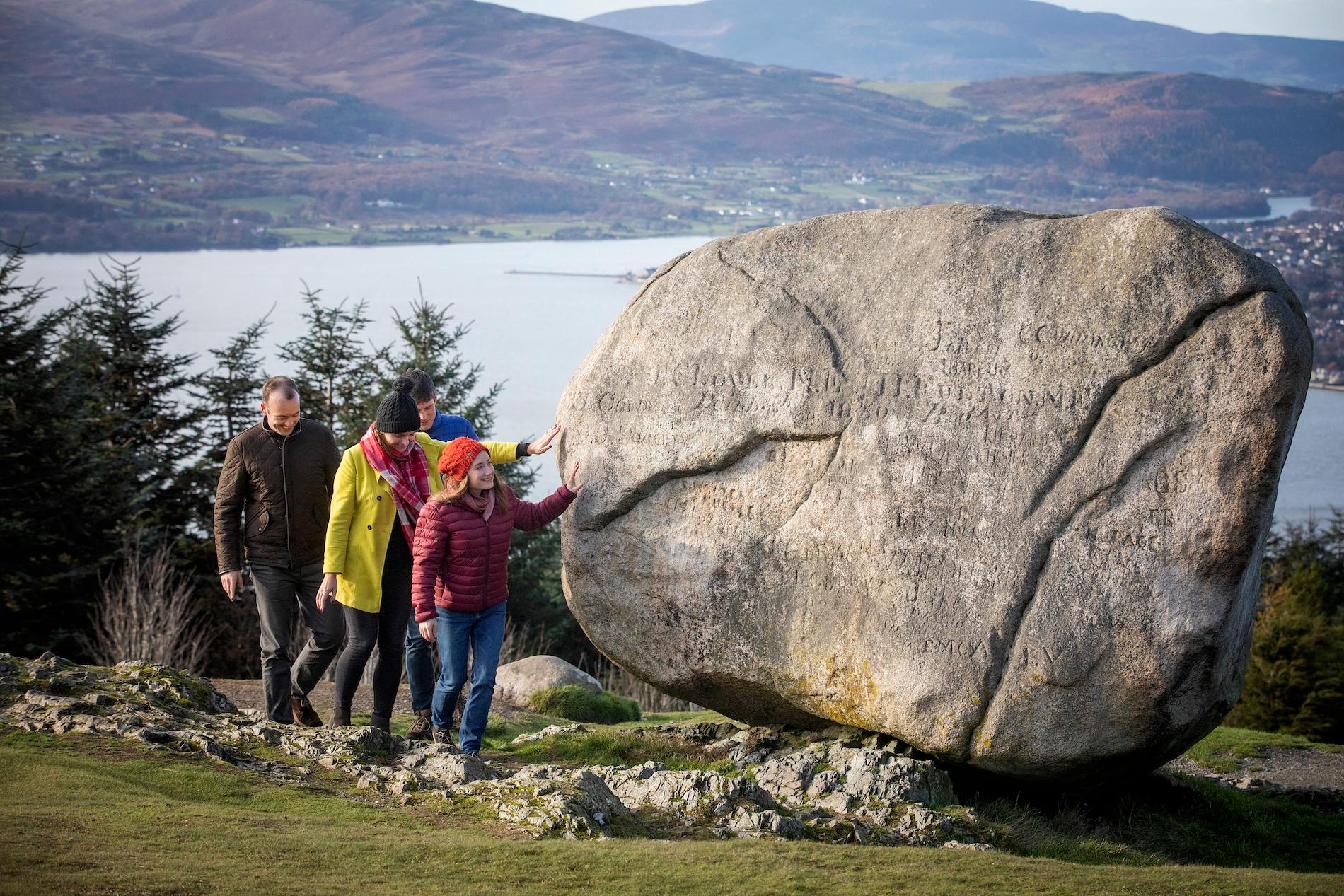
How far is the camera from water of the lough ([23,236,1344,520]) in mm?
49000

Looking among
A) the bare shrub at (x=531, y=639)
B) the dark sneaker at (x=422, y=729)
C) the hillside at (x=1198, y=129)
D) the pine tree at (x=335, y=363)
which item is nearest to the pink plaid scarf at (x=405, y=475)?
the dark sneaker at (x=422, y=729)

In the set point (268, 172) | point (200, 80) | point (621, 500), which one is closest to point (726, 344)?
point (621, 500)

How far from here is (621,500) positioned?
36.4 feet

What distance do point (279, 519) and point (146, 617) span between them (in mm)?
9912

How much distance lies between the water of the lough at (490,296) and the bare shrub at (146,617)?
1417cm

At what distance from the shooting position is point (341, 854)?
734 cm

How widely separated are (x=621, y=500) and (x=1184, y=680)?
499 cm

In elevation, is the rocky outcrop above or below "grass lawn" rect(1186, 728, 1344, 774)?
below

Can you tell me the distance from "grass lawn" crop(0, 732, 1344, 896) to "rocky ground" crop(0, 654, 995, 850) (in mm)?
299

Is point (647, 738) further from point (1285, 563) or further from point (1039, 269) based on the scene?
point (1285, 563)

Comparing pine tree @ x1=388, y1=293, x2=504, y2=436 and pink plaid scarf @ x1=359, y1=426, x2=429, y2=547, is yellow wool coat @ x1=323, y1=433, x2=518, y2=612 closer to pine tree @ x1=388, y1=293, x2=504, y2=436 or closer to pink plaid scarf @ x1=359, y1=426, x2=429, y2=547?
pink plaid scarf @ x1=359, y1=426, x2=429, y2=547

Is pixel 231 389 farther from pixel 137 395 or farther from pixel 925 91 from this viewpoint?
pixel 925 91

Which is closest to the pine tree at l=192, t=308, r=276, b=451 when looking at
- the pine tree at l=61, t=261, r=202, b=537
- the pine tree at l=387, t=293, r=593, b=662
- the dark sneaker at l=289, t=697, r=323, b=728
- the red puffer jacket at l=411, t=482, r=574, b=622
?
the pine tree at l=61, t=261, r=202, b=537

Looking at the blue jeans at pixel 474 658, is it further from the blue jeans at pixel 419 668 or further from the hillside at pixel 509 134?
the hillside at pixel 509 134
